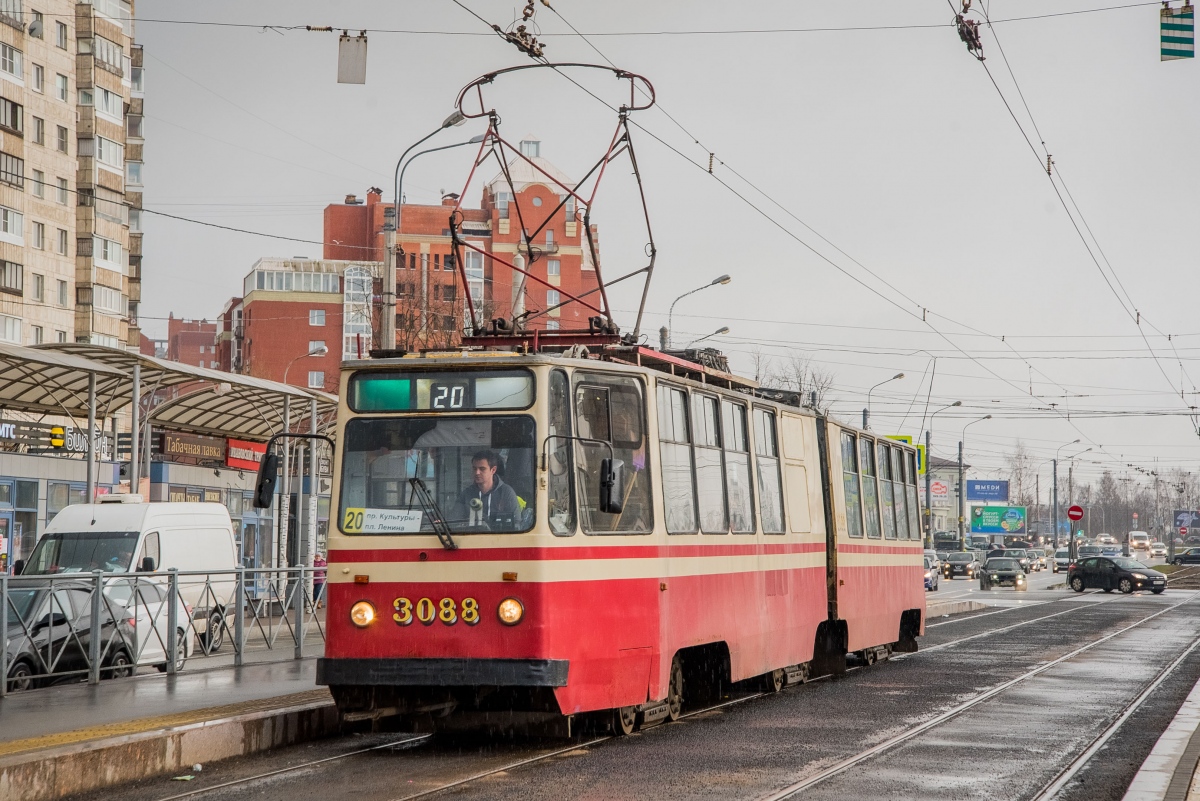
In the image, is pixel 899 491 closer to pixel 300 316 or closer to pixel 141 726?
pixel 141 726

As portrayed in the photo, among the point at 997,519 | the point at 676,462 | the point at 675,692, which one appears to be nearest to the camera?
the point at 676,462

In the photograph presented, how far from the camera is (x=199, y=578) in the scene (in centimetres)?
1738

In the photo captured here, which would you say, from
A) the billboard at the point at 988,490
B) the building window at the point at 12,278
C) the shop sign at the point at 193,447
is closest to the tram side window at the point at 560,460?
the shop sign at the point at 193,447

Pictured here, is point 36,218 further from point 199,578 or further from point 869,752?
point 869,752

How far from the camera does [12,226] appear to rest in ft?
188

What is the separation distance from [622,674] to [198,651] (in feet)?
27.2

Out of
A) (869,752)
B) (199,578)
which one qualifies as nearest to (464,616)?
(869,752)

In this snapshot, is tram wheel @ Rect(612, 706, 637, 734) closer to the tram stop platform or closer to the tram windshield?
the tram windshield

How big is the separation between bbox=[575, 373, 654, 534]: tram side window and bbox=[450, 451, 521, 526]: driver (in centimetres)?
55

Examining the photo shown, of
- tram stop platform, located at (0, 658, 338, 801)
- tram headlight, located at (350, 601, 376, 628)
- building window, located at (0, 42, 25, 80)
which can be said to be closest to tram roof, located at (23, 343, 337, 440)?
tram stop platform, located at (0, 658, 338, 801)

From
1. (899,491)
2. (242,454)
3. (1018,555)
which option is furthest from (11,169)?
(1018,555)

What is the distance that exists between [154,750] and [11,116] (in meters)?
52.1

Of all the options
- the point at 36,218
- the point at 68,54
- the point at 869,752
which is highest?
the point at 68,54

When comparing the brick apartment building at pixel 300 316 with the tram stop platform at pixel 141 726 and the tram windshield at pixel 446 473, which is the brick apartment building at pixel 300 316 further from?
the tram windshield at pixel 446 473
